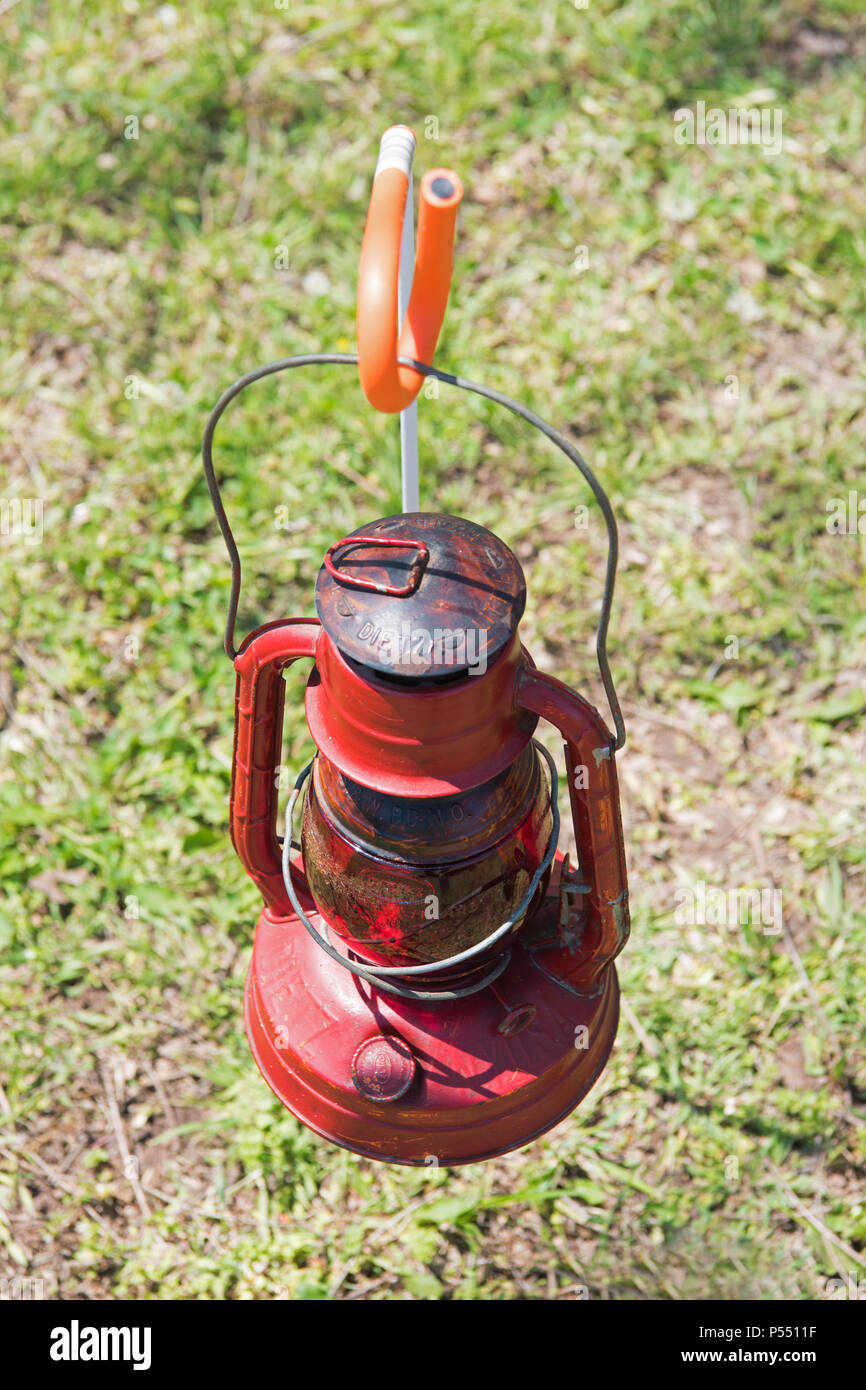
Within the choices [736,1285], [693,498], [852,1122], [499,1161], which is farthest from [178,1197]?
[693,498]

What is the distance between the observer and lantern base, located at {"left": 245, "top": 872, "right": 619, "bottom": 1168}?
8.95 feet

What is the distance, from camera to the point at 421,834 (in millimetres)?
2447

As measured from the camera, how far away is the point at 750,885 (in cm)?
464

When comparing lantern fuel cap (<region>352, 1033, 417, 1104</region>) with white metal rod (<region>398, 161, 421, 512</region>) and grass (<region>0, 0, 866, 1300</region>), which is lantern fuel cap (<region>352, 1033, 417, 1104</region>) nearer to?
white metal rod (<region>398, 161, 421, 512</region>)

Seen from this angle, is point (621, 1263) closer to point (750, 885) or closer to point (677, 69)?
point (750, 885)

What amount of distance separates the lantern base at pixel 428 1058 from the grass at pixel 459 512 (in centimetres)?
144

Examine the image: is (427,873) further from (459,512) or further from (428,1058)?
(459,512)

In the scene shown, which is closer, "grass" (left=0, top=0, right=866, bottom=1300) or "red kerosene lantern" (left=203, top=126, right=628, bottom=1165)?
"red kerosene lantern" (left=203, top=126, right=628, bottom=1165)
